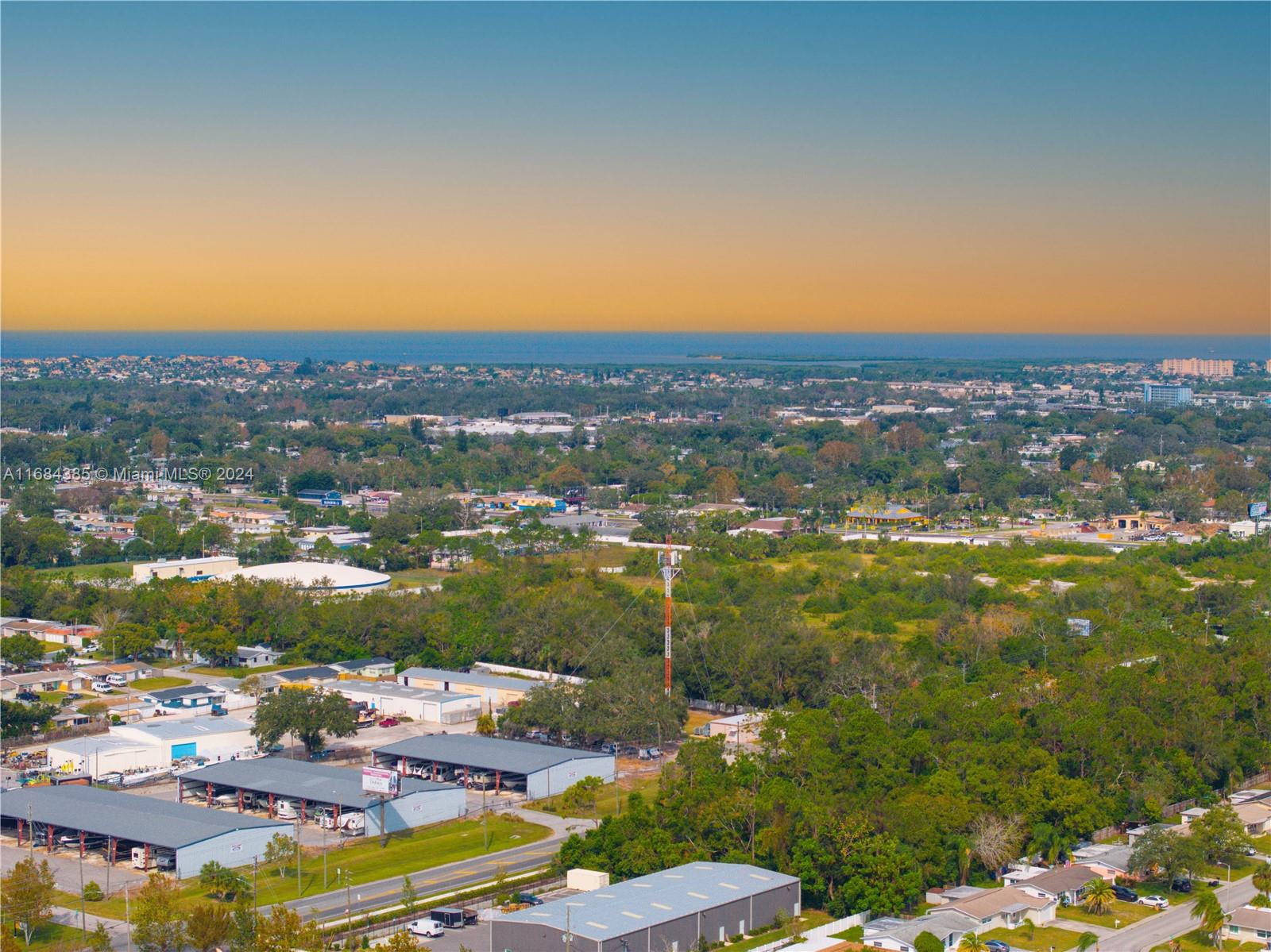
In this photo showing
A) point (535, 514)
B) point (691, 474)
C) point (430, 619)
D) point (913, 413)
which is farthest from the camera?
point (913, 413)

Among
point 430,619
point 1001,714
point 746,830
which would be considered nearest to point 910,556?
point 430,619

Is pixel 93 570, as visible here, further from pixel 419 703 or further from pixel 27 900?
pixel 27 900

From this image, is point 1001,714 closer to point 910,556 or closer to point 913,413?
point 910,556

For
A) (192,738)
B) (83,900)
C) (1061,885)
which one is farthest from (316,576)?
(1061,885)

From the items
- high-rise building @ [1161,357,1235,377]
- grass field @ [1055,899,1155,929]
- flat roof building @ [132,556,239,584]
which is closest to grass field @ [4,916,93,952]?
grass field @ [1055,899,1155,929]

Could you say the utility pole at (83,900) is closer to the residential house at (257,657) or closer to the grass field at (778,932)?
the grass field at (778,932)

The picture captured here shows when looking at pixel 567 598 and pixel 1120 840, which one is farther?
pixel 567 598

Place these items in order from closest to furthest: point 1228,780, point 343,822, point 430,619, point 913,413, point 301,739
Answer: point 343,822 → point 1228,780 → point 301,739 → point 430,619 → point 913,413
